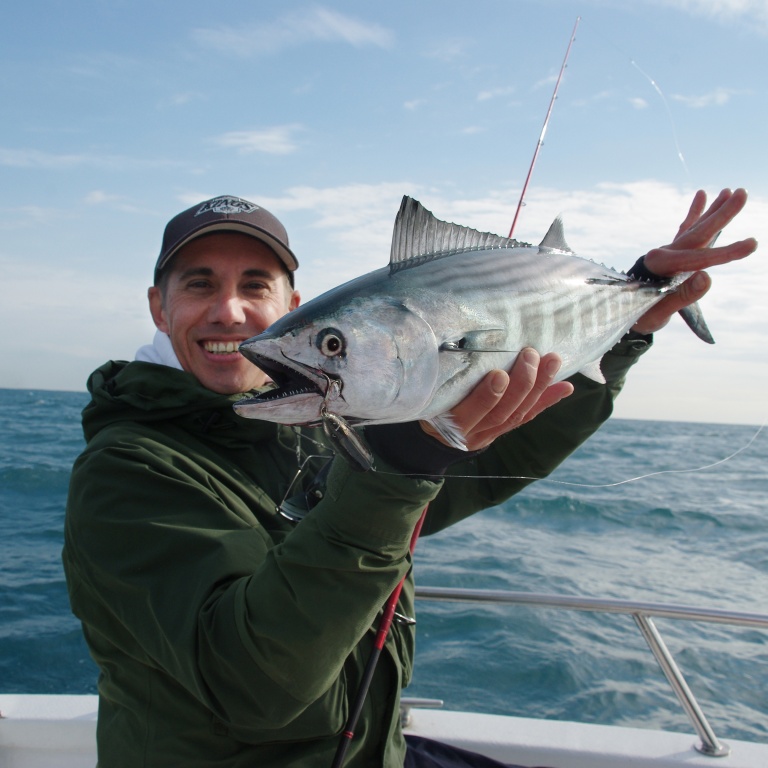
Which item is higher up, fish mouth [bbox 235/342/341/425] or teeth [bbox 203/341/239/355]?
teeth [bbox 203/341/239/355]

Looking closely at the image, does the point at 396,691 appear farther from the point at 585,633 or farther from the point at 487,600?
the point at 585,633

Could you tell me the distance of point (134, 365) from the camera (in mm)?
2344

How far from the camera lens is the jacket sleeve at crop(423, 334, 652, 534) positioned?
8.63 ft

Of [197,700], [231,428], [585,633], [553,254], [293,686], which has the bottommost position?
[585,633]

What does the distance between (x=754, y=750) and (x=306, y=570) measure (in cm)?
268

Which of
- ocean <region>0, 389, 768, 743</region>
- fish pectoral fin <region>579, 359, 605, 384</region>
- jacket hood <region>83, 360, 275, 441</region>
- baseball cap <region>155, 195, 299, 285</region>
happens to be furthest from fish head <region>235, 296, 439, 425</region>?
ocean <region>0, 389, 768, 743</region>

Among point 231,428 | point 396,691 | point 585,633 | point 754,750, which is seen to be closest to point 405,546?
point 396,691

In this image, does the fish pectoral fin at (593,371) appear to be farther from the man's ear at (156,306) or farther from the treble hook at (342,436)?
the man's ear at (156,306)

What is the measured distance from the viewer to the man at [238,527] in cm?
166

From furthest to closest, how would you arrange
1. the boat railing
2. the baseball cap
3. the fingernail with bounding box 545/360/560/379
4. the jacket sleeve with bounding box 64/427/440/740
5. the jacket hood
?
the boat railing < the baseball cap < the jacket hood < the fingernail with bounding box 545/360/560/379 < the jacket sleeve with bounding box 64/427/440/740

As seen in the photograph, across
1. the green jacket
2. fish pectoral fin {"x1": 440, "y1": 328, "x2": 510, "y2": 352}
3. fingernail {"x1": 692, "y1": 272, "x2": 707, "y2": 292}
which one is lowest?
the green jacket

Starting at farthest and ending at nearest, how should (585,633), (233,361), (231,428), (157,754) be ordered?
(585,633) → (233,361) → (231,428) → (157,754)

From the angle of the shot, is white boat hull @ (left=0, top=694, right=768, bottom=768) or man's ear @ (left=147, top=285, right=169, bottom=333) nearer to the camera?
man's ear @ (left=147, top=285, right=169, bottom=333)

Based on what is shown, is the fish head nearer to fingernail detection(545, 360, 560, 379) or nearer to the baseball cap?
fingernail detection(545, 360, 560, 379)
